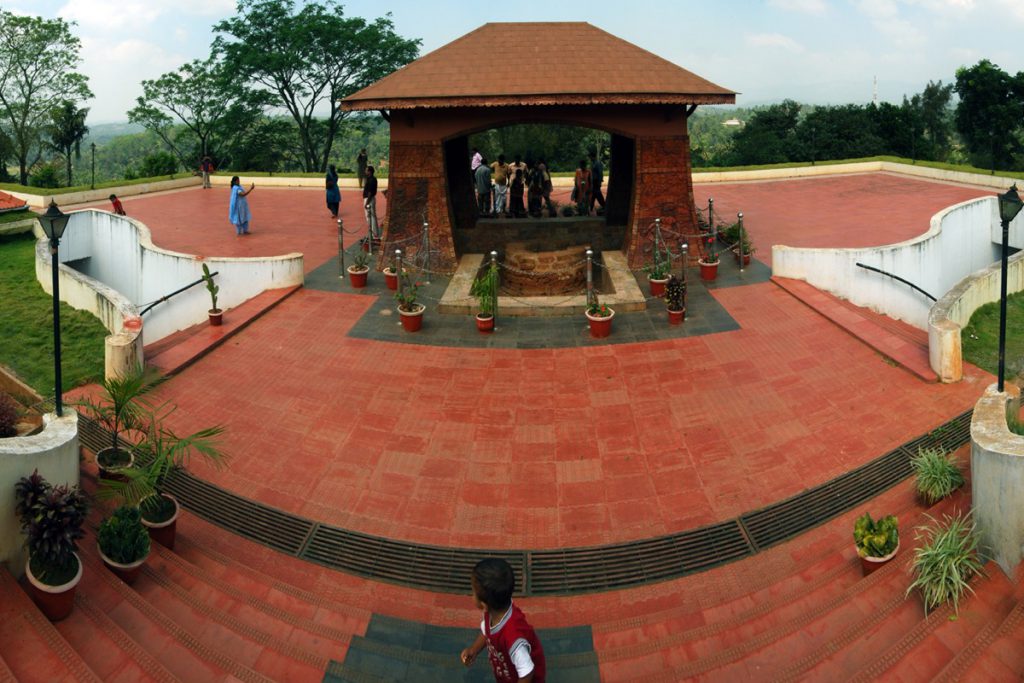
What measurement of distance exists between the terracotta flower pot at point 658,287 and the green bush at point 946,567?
25.5 feet

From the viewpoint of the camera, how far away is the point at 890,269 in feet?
46.6

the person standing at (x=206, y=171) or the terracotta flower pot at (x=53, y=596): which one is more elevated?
the person standing at (x=206, y=171)

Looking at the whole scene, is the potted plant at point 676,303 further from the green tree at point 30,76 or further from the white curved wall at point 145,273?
the green tree at point 30,76

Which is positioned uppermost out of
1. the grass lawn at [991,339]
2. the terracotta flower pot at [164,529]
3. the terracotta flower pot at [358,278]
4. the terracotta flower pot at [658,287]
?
the terracotta flower pot at [358,278]

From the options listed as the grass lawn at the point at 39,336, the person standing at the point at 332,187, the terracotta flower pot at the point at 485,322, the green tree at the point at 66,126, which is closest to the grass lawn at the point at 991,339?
the terracotta flower pot at the point at 485,322

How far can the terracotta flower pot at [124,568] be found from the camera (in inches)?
262

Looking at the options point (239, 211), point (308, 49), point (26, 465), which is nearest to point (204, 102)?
point (308, 49)

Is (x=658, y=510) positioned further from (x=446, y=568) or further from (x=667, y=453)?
(x=446, y=568)

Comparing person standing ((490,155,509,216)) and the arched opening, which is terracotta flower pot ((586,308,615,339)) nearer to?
the arched opening

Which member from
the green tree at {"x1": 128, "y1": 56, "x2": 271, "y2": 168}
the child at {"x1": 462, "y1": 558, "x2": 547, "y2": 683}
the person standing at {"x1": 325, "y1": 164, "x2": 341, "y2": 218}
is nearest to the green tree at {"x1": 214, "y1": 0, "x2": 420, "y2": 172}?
the green tree at {"x1": 128, "y1": 56, "x2": 271, "y2": 168}

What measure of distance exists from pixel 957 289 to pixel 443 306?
846 centimetres

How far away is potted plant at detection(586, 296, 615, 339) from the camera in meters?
12.2

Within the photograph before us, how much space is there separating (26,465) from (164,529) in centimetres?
152

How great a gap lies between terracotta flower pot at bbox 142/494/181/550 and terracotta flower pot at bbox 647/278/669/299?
890 centimetres
